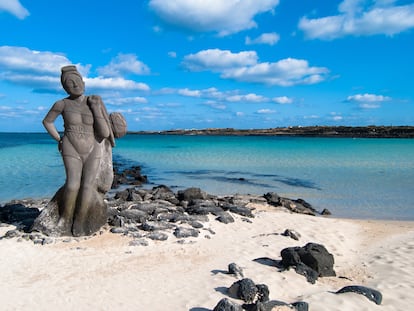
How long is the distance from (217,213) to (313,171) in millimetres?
17411

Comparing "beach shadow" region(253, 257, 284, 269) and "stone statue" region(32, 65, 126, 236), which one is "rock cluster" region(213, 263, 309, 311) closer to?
"beach shadow" region(253, 257, 284, 269)

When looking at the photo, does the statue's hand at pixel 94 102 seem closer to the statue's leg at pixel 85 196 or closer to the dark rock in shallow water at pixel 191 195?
the statue's leg at pixel 85 196

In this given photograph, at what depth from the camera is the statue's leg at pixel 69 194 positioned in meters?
8.34

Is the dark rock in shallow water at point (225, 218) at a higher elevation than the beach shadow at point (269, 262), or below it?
higher

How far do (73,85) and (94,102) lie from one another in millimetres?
583

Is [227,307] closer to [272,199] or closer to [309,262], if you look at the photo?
[309,262]

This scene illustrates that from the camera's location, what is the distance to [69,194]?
27.4ft

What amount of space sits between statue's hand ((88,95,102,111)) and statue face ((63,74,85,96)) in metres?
0.28

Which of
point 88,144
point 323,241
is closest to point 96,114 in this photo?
point 88,144

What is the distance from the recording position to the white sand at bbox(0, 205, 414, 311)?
18.0 ft

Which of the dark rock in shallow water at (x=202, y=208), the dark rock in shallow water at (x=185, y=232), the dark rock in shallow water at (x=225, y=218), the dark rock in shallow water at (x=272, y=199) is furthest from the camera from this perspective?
the dark rock in shallow water at (x=272, y=199)

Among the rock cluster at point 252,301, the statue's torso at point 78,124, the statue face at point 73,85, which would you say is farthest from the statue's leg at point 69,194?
the rock cluster at point 252,301

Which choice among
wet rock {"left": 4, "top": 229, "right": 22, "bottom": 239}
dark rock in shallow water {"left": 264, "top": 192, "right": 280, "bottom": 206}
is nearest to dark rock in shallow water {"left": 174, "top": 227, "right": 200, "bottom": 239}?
wet rock {"left": 4, "top": 229, "right": 22, "bottom": 239}

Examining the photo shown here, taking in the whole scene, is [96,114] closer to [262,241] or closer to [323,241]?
[262,241]
